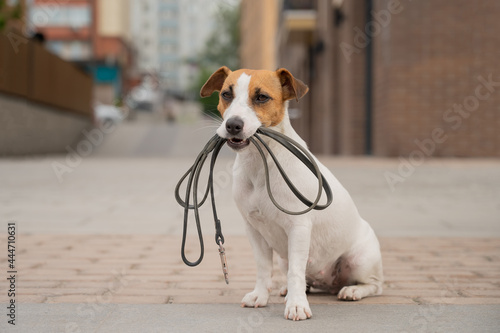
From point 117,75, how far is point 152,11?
7377 cm

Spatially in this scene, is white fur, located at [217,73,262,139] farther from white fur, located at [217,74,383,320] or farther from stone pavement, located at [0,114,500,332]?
stone pavement, located at [0,114,500,332]

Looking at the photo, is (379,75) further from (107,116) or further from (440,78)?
(107,116)

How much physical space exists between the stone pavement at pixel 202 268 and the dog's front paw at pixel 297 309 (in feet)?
0.17

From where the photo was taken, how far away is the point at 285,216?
10.4 ft

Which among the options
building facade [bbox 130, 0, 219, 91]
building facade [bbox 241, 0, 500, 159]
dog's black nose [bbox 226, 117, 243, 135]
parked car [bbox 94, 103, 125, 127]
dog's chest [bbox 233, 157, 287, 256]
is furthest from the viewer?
building facade [bbox 130, 0, 219, 91]

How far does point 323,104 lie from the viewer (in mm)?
26578

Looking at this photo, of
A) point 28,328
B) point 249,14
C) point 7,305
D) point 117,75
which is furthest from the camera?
point 249,14

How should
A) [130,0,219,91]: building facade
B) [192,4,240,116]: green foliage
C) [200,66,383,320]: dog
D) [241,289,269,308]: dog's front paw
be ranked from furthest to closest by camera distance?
1. [130,0,219,91]: building facade
2. [192,4,240,116]: green foliage
3. [241,289,269,308]: dog's front paw
4. [200,66,383,320]: dog

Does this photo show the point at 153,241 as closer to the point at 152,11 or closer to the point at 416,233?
the point at 416,233

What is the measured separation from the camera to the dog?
3.09 meters

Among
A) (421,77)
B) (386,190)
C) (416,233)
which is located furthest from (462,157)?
(416,233)

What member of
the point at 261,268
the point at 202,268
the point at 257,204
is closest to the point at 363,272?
the point at 261,268

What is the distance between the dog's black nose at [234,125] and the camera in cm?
296

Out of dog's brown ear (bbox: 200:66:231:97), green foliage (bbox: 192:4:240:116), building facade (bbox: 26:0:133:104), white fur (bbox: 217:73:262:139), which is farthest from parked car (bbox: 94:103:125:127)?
green foliage (bbox: 192:4:240:116)
